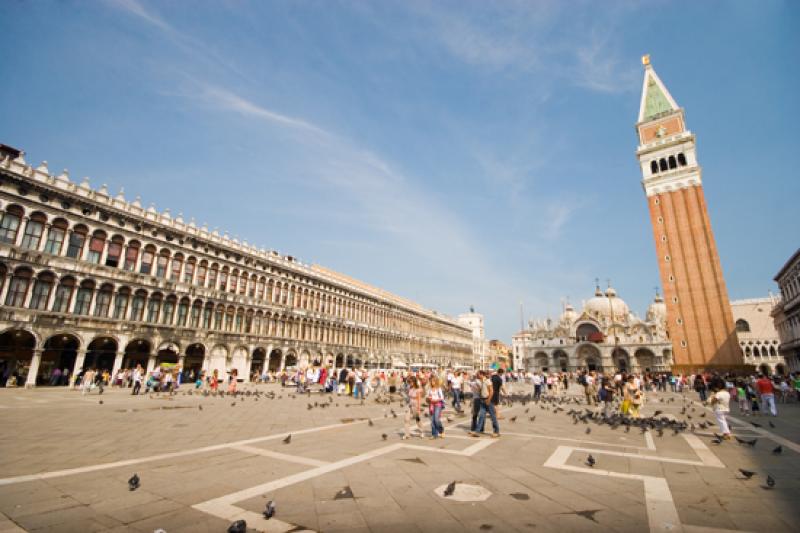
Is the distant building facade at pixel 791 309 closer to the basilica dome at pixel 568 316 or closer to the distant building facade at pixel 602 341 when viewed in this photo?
the distant building facade at pixel 602 341

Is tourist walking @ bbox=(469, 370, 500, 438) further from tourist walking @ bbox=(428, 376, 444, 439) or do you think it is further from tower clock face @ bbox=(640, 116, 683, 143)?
tower clock face @ bbox=(640, 116, 683, 143)

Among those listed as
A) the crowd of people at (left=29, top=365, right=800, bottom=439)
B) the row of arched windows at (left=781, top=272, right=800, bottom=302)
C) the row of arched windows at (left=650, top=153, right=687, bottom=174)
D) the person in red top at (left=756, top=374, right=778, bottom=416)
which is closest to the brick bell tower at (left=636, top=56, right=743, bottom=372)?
the row of arched windows at (left=650, top=153, right=687, bottom=174)

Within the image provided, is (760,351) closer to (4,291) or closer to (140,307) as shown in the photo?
(140,307)

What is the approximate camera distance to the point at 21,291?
22234 millimetres

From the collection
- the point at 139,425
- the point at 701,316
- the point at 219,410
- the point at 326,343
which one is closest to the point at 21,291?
the point at 219,410

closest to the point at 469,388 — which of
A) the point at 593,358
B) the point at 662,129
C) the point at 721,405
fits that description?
the point at 721,405

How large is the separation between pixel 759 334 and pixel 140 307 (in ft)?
306

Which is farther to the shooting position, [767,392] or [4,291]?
[4,291]

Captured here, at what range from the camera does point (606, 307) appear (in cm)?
7319

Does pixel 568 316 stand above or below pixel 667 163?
below

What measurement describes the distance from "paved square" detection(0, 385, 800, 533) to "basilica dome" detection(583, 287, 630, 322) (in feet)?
212

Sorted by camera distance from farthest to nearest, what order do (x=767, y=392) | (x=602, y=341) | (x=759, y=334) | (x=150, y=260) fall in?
(x=759, y=334)
(x=602, y=341)
(x=150, y=260)
(x=767, y=392)

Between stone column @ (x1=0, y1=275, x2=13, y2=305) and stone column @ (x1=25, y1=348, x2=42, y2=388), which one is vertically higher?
stone column @ (x1=0, y1=275, x2=13, y2=305)

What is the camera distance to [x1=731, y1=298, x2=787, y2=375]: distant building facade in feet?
212
